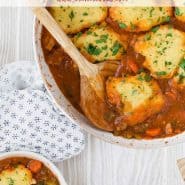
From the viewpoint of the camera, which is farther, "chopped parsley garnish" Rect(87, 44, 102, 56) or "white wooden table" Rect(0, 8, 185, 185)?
"white wooden table" Rect(0, 8, 185, 185)

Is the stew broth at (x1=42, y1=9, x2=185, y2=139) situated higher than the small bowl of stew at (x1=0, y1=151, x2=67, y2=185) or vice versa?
the stew broth at (x1=42, y1=9, x2=185, y2=139)

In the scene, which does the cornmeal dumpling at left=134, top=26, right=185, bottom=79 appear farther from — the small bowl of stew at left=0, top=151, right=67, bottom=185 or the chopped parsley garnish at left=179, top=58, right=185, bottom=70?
the small bowl of stew at left=0, top=151, right=67, bottom=185

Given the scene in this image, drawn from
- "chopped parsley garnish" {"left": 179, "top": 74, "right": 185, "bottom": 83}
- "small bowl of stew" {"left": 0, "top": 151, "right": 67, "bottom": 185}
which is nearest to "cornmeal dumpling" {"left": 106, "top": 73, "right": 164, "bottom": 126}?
"chopped parsley garnish" {"left": 179, "top": 74, "right": 185, "bottom": 83}

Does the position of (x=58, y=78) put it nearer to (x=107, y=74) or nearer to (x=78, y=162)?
(x=107, y=74)

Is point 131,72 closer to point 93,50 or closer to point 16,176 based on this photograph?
point 93,50

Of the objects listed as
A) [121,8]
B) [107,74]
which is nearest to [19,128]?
[107,74]
